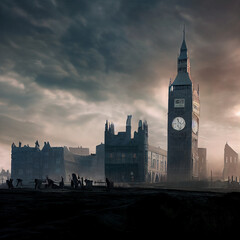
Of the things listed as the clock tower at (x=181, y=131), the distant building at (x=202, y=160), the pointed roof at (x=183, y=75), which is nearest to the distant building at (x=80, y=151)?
the distant building at (x=202, y=160)

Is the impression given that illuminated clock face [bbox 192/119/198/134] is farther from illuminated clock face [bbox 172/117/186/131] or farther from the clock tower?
illuminated clock face [bbox 172/117/186/131]

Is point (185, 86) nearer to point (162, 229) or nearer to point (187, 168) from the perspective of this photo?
point (187, 168)

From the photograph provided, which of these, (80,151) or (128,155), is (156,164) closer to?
(128,155)

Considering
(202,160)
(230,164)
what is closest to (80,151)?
(202,160)

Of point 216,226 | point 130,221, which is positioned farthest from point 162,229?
point 216,226

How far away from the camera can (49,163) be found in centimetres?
13100

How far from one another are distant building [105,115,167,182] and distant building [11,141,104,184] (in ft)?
76.3

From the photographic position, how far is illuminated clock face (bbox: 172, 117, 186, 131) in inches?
4289

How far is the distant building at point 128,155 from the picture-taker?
107 m

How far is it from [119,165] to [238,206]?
98182 millimetres

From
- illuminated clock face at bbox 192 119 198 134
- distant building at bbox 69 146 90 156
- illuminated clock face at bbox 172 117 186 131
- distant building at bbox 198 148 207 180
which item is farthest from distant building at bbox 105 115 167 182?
distant building at bbox 69 146 90 156

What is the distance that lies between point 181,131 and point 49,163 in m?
53.1

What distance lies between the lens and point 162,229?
903 centimetres

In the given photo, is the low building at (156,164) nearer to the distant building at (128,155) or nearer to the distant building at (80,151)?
the distant building at (128,155)
